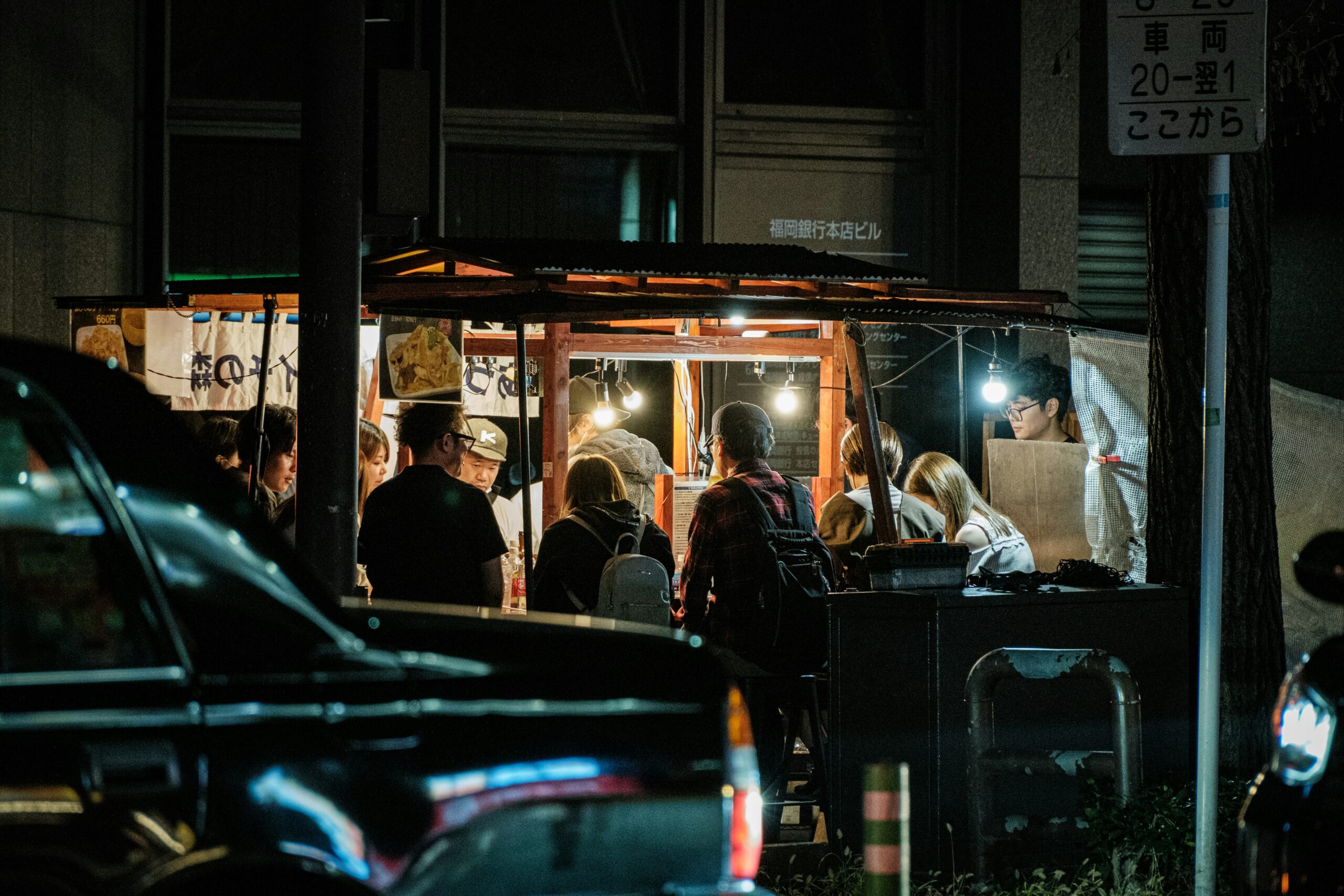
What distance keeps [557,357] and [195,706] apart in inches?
235

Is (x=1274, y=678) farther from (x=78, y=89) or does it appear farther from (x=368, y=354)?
(x=78, y=89)

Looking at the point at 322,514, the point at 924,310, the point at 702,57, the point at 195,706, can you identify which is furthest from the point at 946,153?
the point at 195,706

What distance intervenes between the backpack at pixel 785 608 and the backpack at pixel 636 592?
19.7 inches

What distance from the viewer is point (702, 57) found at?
11469mm

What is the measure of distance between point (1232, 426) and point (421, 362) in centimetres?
406

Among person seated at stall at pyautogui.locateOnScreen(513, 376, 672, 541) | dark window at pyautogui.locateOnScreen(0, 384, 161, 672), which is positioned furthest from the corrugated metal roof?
dark window at pyautogui.locateOnScreen(0, 384, 161, 672)

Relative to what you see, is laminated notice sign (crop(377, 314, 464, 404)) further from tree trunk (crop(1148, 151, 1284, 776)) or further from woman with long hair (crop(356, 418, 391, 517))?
tree trunk (crop(1148, 151, 1284, 776))

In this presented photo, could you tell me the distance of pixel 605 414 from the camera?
33.3ft

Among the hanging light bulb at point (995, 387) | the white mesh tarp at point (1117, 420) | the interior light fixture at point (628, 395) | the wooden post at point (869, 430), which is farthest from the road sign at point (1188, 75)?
the interior light fixture at point (628, 395)

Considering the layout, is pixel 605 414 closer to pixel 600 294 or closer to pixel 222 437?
pixel 222 437

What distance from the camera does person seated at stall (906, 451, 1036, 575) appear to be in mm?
7773

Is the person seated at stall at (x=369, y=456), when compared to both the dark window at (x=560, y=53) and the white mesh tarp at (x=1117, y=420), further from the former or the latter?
the white mesh tarp at (x=1117, y=420)

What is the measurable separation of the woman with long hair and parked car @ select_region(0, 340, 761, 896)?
5.66 meters

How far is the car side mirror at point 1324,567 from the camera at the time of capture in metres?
3.46
